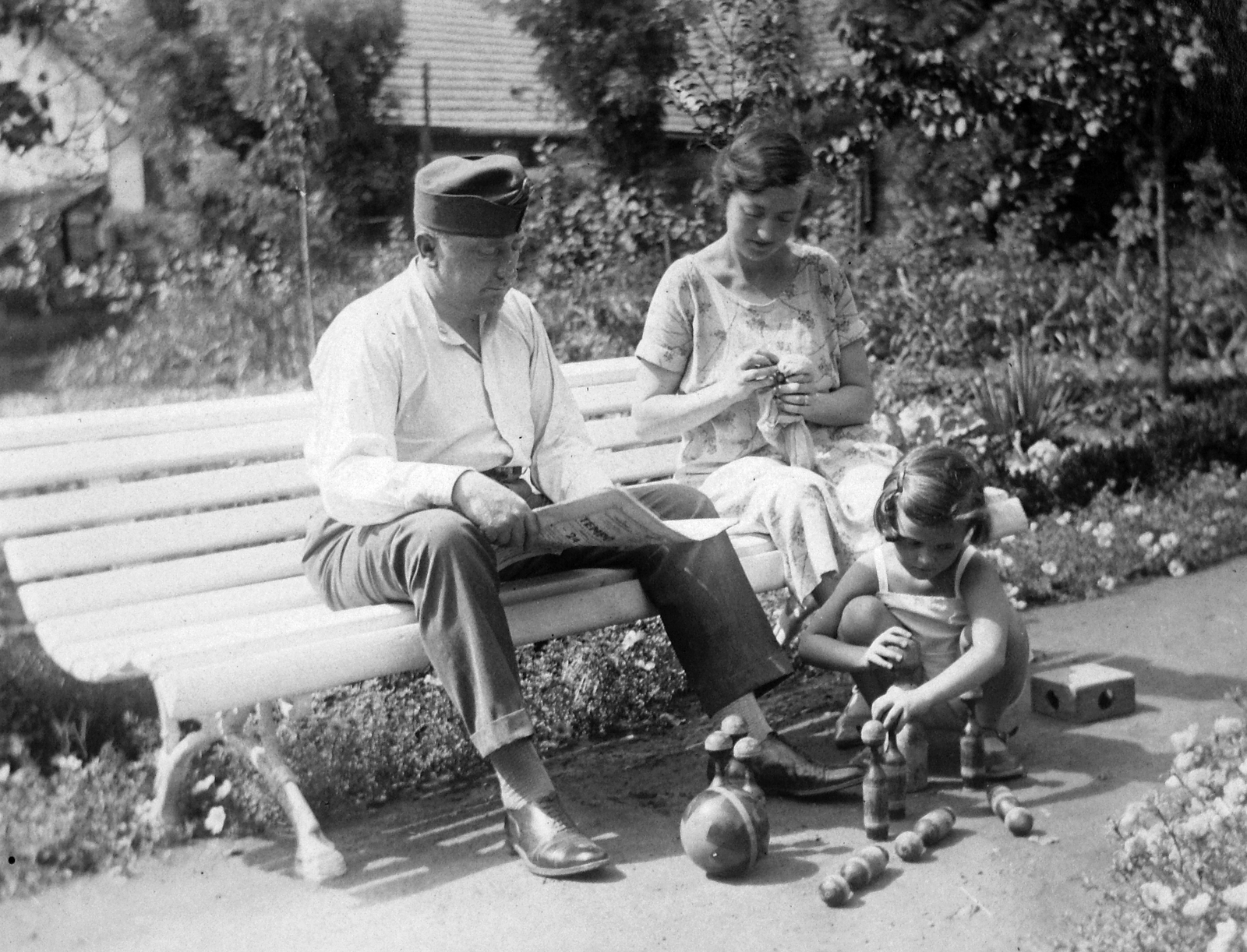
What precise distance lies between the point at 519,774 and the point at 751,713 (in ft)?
2.25

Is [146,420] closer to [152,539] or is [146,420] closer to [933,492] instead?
[152,539]

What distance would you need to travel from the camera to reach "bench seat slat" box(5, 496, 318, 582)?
397cm

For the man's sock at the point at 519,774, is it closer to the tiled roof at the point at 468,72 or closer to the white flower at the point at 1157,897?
the white flower at the point at 1157,897

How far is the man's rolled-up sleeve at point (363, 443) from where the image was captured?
11.8 feet

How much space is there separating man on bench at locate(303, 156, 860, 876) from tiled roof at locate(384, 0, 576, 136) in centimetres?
950

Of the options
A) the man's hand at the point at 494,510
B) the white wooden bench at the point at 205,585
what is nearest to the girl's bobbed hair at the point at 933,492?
the white wooden bench at the point at 205,585

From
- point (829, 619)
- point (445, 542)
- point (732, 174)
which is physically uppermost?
point (732, 174)

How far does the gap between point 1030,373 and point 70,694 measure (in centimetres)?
471

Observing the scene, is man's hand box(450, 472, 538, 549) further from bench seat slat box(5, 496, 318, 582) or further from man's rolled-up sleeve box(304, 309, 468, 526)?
bench seat slat box(5, 496, 318, 582)

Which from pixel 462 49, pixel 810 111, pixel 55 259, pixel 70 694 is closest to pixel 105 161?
pixel 55 259

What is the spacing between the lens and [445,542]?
11.5 feet

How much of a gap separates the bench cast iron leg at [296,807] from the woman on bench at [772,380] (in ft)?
4.68

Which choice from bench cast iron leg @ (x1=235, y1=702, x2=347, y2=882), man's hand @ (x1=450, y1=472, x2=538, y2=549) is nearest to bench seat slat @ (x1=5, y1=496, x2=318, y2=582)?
bench cast iron leg @ (x1=235, y1=702, x2=347, y2=882)

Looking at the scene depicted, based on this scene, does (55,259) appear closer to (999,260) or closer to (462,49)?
(462,49)
